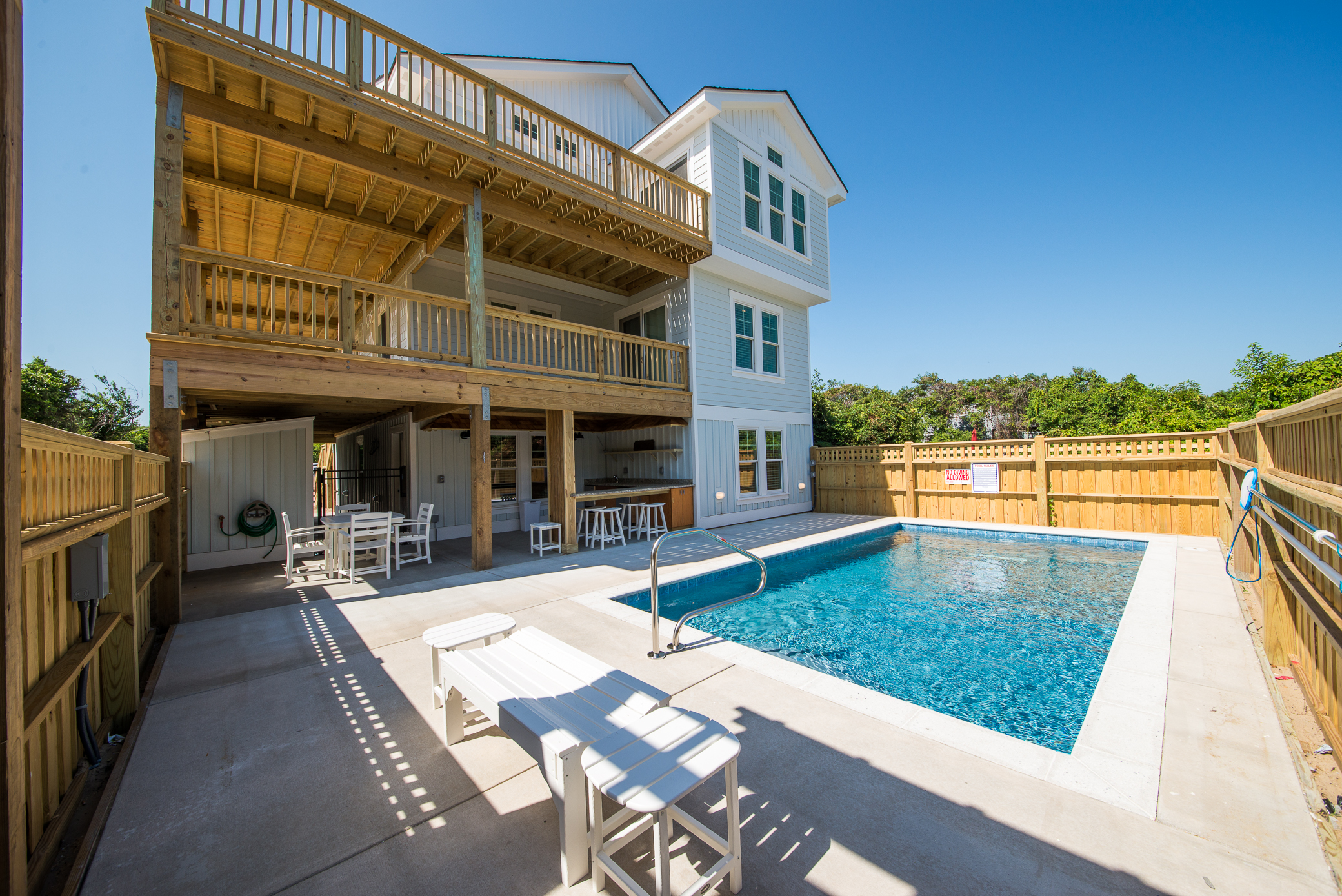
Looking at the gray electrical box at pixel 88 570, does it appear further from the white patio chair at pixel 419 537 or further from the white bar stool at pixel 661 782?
the white patio chair at pixel 419 537

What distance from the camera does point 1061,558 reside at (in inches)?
309

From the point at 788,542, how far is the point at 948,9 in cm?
1268

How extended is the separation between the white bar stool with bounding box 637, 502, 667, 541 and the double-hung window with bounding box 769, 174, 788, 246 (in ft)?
22.9

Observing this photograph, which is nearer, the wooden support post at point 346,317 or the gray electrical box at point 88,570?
the gray electrical box at point 88,570

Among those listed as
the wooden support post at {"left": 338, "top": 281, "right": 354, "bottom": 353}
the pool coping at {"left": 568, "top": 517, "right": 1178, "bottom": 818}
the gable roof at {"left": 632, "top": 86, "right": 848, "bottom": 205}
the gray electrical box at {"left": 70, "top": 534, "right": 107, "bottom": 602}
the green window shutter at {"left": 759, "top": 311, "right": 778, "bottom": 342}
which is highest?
the gable roof at {"left": 632, "top": 86, "right": 848, "bottom": 205}

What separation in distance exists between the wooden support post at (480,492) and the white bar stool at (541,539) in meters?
1.05

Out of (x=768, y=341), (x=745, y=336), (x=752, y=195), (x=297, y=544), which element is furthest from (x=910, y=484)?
(x=297, y=544)

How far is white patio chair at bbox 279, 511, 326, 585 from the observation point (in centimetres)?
662

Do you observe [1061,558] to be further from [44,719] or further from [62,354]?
[62,354]

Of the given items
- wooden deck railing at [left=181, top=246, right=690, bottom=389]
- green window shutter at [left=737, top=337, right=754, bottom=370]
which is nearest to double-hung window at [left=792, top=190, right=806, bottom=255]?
green window shutter at [left=737, top=337, right=754, bottom=370]

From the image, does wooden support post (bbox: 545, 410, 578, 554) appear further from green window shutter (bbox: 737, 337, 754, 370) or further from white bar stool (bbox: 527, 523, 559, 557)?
green window shutter (bbox: 737, 337, 754, 370)

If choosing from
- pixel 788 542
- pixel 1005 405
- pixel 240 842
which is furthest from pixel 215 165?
pixel 1005 405

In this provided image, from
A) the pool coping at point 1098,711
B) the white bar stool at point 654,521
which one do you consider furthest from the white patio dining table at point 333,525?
the white bar stool at point 654,521

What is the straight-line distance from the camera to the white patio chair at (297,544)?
662 cm
